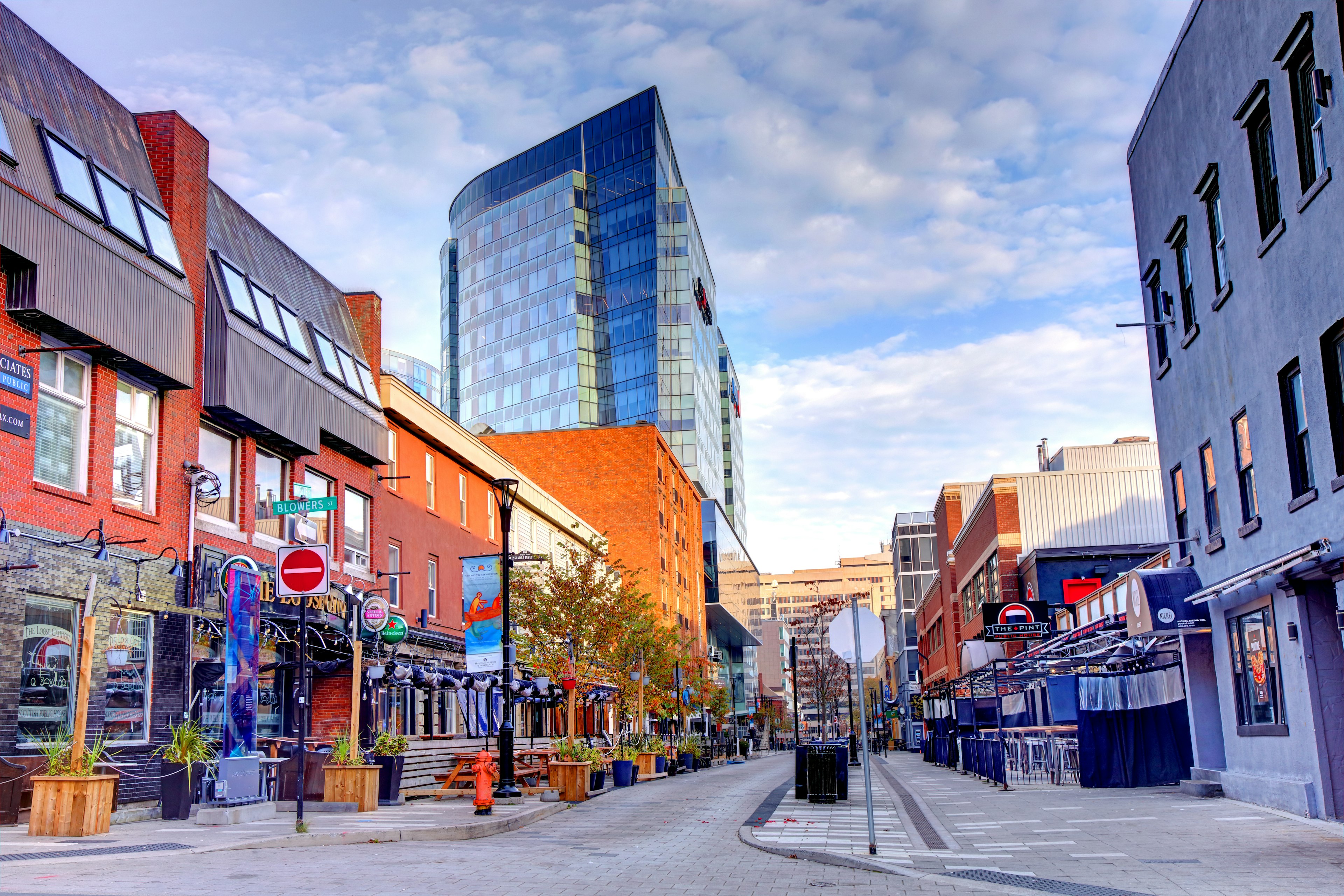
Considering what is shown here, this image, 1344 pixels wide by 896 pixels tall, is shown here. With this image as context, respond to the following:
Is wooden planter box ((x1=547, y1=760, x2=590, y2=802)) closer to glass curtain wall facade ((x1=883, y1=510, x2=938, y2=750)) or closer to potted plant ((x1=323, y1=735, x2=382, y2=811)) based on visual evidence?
potted plant ((x1=323, y1=735, x2=382, y2=811))

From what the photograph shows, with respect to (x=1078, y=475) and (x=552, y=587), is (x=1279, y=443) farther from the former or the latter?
(x=1078, y=475)

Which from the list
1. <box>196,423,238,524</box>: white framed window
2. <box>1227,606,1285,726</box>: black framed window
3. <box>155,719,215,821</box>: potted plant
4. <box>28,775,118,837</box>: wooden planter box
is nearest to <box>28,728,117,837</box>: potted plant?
<box>28,775,118,837</box>: wooden planter box

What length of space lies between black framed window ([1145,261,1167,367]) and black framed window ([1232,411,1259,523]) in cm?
420

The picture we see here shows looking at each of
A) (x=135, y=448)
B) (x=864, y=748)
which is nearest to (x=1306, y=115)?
(x=864, y=748)

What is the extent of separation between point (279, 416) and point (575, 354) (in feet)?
280

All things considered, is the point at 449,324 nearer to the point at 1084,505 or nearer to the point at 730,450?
the point at 730,450

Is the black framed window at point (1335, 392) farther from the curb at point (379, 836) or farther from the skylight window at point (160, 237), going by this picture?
the skylight window at point (160, 237)

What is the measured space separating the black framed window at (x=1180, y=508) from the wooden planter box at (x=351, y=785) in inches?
584

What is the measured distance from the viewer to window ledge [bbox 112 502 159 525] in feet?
61.4

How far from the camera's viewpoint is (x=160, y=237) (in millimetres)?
20609

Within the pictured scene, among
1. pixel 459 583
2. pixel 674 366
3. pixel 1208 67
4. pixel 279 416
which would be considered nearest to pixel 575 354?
pixel 674 366

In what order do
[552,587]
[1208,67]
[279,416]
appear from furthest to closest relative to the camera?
[552,587] → [279,416] → [1208,67]

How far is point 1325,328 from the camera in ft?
46.1

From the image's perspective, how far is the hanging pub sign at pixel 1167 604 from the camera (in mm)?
20047
